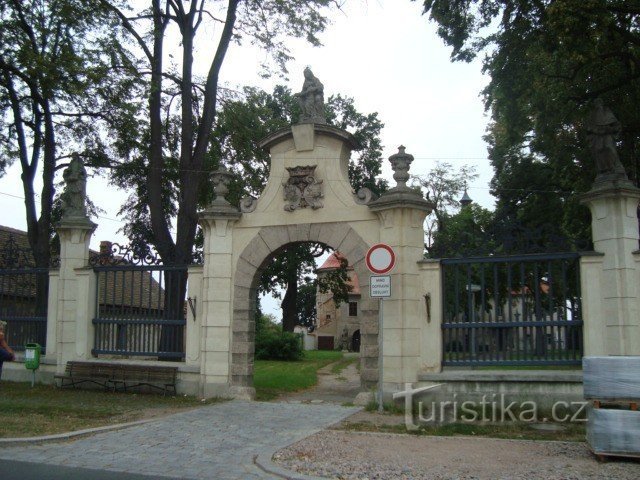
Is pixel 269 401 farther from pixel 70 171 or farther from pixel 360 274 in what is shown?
pixel 70 171

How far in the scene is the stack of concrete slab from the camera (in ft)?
23.1

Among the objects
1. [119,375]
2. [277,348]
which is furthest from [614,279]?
[277,348]

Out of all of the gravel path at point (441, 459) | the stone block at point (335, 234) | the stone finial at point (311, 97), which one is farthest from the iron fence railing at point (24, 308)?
the gravel path at point (441, 459)

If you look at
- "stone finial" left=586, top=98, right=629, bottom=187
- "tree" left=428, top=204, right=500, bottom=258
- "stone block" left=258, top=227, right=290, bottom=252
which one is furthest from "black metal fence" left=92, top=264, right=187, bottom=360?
"stone finial" left=586, top=98, right=629, bottom=187

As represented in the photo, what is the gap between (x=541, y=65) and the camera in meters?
14.4

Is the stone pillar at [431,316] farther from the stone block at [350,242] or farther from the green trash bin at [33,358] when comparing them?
the green trash bin at [33,358]

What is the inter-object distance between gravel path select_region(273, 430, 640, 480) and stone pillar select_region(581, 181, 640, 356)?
8.11 feet

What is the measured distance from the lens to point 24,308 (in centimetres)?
1591

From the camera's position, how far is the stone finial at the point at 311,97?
1253 centimetres

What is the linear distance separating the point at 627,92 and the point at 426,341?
8252mm

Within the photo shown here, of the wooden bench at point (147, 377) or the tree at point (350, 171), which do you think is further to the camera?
the tree at point (350, 171)

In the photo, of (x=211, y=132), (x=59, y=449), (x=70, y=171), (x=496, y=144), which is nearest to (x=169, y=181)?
(x=211, y=132)

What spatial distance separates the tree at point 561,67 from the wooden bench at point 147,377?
23.4 feet

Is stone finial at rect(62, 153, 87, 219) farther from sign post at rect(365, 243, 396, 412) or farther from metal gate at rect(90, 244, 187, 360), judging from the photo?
sign post at rect(365, 243, 396, 412)
